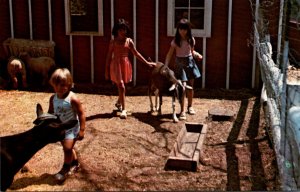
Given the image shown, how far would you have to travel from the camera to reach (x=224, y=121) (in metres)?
7.57

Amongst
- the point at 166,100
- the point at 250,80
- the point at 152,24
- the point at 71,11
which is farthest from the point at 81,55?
the point at 250,80

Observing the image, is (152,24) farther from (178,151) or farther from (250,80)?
(178,151)

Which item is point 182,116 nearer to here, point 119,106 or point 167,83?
point 167,83

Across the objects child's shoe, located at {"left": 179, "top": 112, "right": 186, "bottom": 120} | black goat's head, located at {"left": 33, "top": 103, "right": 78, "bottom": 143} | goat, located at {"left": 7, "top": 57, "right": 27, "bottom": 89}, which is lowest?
child's shoe, located at {"left": 179, "top": 112, "right": 186, "bottom": 120}

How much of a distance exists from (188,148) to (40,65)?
536 cm

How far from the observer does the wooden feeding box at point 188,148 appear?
17.5ft

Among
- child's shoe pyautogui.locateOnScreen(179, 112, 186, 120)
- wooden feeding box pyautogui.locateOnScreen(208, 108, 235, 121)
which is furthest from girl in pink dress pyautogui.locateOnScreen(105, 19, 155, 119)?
wooden feeding box pyautogui.locateOnScreen(208, 108, 235, 121)

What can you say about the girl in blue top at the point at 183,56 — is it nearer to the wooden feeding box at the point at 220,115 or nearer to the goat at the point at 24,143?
the wooden feeding box at the point at 220,115

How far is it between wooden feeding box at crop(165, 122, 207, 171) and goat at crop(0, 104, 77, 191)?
60.6 inches


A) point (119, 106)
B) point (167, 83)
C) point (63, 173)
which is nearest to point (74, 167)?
point (63, 173)

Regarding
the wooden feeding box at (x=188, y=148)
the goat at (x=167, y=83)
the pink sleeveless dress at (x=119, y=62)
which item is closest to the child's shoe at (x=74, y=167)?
the wooden feeding box at (x=188, y=148)

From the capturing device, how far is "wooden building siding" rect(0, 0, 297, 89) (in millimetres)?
9805

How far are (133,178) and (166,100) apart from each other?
4.18m

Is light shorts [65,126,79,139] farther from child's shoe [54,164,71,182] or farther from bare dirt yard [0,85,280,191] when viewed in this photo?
bare dirt yard [0,85,280,191]
